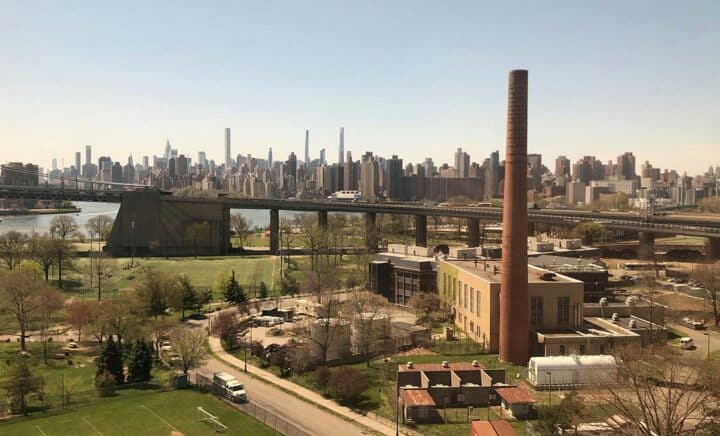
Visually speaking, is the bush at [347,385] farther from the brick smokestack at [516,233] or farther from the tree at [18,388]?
the tree at [18,388]

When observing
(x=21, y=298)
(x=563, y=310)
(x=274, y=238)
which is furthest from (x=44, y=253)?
(x=563, y=310)

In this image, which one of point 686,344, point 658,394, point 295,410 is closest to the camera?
point 658,394

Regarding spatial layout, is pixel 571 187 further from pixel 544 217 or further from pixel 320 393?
pixel 320 393

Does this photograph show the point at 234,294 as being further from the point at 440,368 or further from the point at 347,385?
the point at 440,368

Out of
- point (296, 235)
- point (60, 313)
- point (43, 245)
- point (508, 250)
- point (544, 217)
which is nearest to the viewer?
point (508, 250)

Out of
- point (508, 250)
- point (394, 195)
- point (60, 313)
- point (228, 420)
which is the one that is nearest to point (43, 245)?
point (60, 313)

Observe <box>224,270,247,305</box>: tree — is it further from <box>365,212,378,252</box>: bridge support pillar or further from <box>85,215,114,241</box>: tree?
<box>85,215,114,241</box>: tree

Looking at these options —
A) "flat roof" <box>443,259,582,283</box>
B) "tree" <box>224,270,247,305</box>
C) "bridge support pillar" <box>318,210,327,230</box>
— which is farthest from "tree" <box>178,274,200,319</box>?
"bridge support pillar" <box>318,210,327,230</box>
